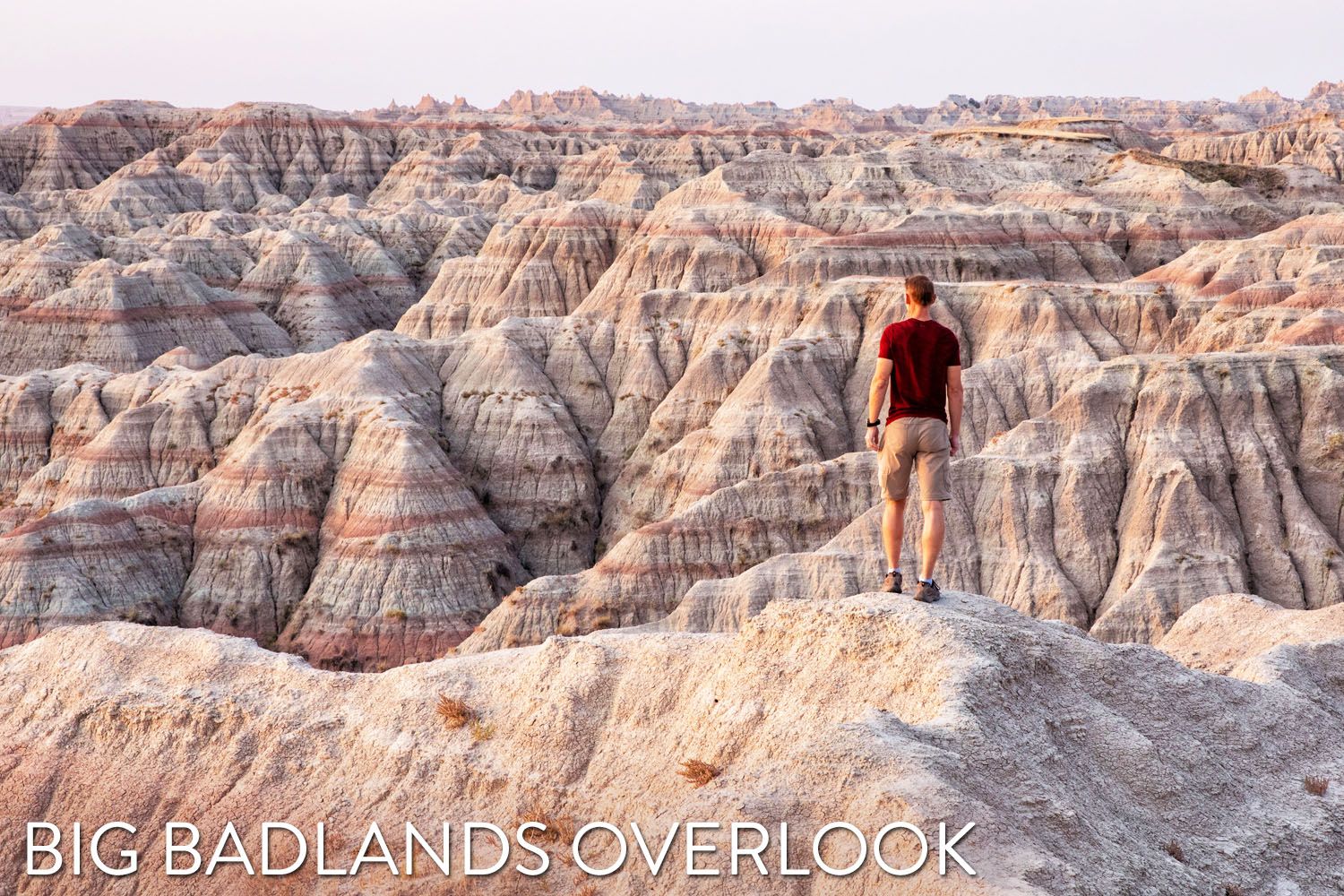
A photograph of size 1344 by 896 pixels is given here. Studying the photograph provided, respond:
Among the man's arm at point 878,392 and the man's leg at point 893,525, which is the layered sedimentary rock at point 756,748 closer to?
the man's leg at point 893,525

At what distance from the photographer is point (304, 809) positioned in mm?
19391

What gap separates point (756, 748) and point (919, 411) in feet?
14.4

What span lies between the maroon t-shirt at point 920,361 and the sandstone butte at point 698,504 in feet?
8.13

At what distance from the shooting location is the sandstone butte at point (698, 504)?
53.0 ft

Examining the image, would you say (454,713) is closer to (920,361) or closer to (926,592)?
(926,592)

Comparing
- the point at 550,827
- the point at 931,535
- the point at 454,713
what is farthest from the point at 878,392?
the point at 454,713

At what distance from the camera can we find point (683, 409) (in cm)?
7244

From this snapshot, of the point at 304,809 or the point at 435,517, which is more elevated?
the point at 304,809

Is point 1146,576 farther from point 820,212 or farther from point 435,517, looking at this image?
point 820,212

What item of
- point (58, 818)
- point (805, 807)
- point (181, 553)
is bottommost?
point (181, 553)

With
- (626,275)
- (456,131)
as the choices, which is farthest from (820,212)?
(456,131)

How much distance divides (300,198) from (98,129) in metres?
33.9

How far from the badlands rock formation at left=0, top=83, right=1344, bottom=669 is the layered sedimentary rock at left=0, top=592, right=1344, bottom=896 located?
23293mm

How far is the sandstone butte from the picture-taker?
53.0 feet
